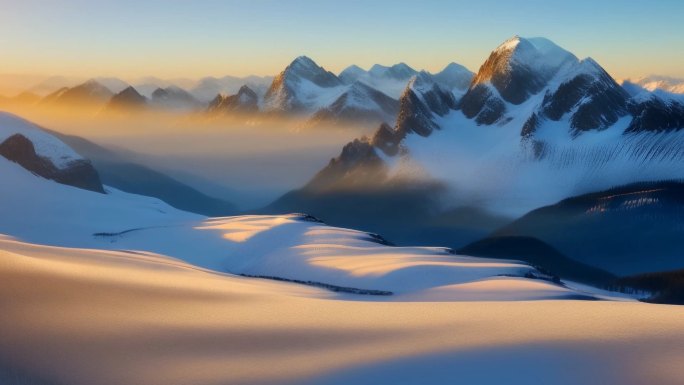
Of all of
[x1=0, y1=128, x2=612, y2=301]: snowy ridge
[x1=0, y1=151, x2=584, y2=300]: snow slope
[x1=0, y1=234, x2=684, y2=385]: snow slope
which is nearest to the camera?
[x1=0, y1=234, x2=684, y2=385]: snow slope

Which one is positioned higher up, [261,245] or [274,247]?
[261,245]

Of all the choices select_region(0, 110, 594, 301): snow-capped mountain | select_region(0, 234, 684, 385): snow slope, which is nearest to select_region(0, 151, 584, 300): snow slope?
select_region(0, 110, 594, 301): snow-capped mountain

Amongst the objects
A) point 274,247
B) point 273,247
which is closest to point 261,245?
point 273,247

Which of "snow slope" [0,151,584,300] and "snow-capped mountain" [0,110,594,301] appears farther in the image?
"snow slope" [0,151,584,300]

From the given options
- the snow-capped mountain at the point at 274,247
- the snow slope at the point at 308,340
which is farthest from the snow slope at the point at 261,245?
the snow slope at the point at 308,340

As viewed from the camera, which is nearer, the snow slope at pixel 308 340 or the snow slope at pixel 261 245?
the snow slope at pixel 308 340

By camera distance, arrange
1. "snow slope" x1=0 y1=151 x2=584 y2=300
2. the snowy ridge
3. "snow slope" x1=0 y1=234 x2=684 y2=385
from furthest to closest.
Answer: "snow slope" x1=0 y1=151 x2=584 y2=300 → the snowy ridge → "snow slope" x1=0 y1=234 x2=684 y2=385

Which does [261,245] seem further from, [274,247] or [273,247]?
[274,247]

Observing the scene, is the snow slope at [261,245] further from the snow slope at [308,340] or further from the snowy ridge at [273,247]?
the snow slope at [308,340]

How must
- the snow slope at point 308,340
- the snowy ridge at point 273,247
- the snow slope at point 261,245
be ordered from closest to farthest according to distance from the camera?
the snow slope at point 308,340
the snowy ridge at point 273,247
the snow slope at point 261,245

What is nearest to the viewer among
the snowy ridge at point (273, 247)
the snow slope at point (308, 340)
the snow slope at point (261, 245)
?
the snow slope at point (308, 340)

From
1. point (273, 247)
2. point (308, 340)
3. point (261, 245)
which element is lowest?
point (308, 340)

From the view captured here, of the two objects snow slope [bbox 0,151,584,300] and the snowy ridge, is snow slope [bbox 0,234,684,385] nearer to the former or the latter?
the snowy ridge
